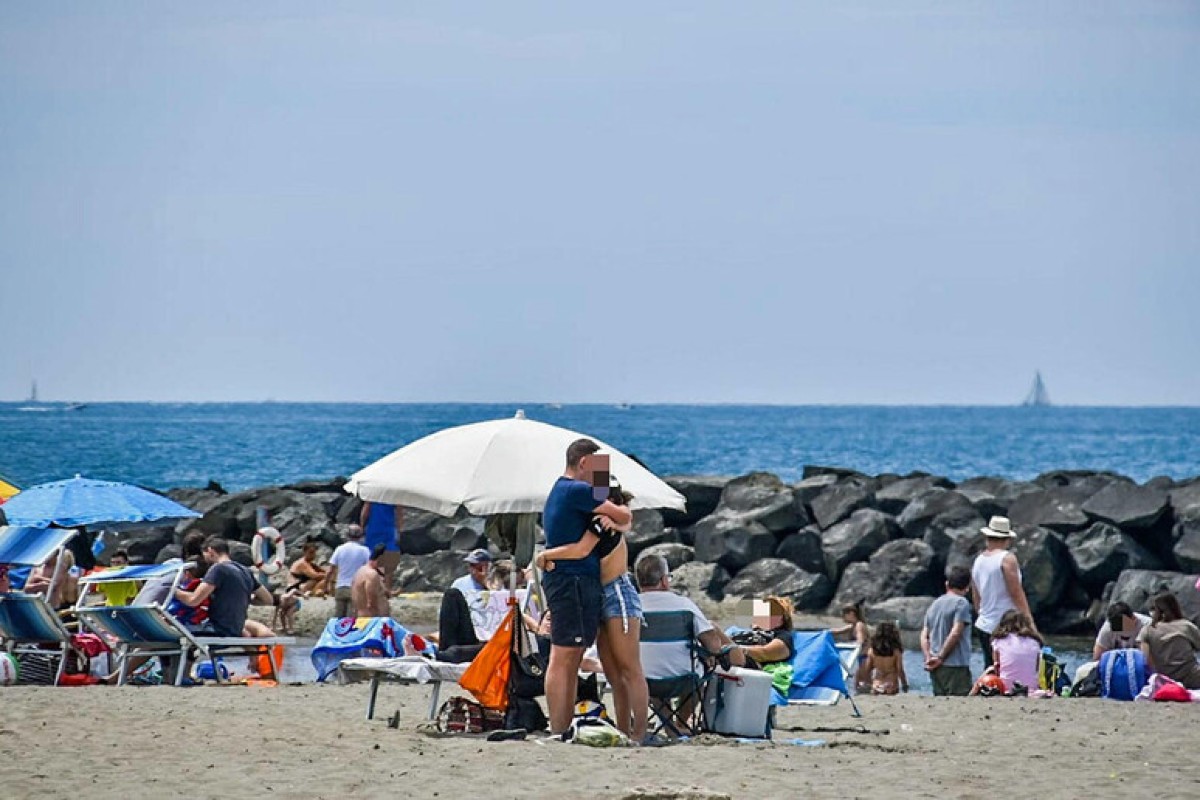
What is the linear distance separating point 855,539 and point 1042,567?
10.7 ft

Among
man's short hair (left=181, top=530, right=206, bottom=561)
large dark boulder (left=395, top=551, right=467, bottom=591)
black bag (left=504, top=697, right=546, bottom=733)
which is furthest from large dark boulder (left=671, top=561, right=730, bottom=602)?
black bag (left=504, top=697, right=546, bottom=733)

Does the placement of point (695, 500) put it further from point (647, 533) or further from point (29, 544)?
point (29, 544)

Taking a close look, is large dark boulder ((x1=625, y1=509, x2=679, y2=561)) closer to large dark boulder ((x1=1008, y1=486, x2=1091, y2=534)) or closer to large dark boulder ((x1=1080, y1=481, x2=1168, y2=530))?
large dark boulder ((x1=1008, y1=486, x2=1091, y2=534))

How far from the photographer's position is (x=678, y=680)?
9.87 metres

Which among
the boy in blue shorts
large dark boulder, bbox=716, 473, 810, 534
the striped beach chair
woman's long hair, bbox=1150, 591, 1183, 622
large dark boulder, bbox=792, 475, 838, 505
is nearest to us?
the boy in blue shorts

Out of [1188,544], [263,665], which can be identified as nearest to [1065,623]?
[1188,544]

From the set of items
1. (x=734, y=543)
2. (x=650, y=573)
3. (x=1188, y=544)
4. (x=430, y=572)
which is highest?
(x=650, y=573)

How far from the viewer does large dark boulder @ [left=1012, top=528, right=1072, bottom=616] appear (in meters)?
21.7

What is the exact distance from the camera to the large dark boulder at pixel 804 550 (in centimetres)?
2444

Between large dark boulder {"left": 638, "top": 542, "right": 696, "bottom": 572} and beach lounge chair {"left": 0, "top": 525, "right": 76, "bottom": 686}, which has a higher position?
beach lounge chair {"left": 0, "top": 525, "right": 76, "bottom": 686}

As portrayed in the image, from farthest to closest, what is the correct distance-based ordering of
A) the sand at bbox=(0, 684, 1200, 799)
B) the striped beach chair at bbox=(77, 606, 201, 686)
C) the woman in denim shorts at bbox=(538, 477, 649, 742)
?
the striped beach chair at bbox=(77, 606, 201, 686)
the woman in denim shorts at bbox=(538, 477, 649, 742)
the sand at bbox=(0, 684, 1200, 799)

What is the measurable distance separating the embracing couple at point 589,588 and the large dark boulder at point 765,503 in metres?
15.7

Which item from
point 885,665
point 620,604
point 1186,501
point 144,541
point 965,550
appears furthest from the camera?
point 144,541

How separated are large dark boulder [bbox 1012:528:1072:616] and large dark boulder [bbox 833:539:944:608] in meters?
1.23
